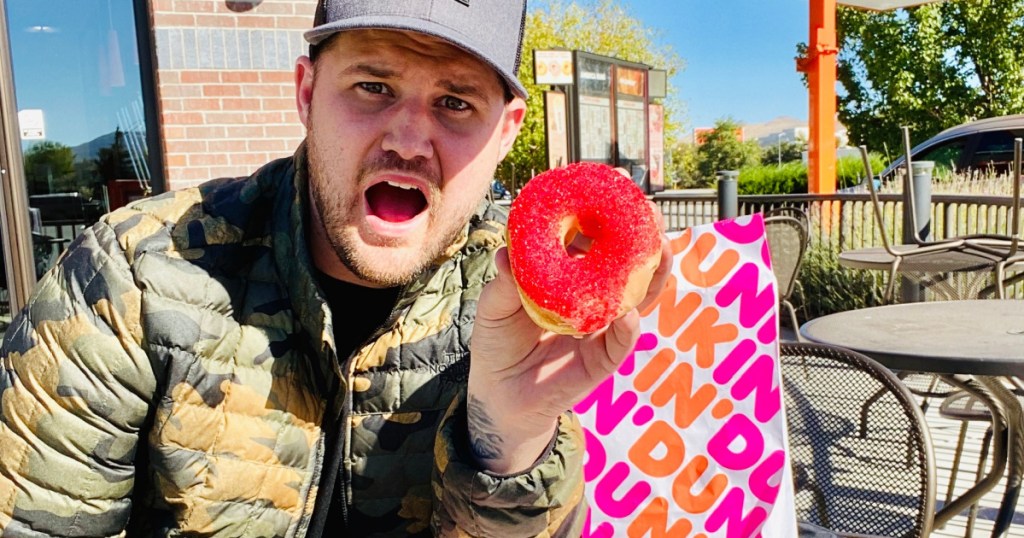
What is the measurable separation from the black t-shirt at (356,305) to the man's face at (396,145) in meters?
0.11

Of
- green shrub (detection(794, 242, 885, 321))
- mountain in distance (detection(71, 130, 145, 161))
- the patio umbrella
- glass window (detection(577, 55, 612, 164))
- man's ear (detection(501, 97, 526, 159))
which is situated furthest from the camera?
the patio umbrella

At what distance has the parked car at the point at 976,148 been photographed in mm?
10148

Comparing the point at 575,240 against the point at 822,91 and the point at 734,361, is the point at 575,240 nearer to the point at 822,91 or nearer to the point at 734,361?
the point at 734,361

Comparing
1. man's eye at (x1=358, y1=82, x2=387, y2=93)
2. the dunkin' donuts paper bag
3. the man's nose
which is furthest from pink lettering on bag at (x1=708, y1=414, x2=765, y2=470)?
man's eye at (x1=358, y1=82, x2=387, y2=93)

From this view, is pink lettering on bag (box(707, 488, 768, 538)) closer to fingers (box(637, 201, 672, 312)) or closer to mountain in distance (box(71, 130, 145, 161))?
fingers (box(637, 201, 672, 312))

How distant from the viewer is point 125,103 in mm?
5039

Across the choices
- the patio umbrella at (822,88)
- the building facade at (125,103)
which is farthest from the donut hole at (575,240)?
the patio umbrella at (822,88)

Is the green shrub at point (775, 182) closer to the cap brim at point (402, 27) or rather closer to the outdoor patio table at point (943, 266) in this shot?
the outdoor patio table at point (943, 266)

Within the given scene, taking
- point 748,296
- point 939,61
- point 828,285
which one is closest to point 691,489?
point 748,296

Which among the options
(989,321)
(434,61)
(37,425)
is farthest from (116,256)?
(989,321)

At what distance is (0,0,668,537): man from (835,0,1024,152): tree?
24.6 meters

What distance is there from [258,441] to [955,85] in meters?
27.9

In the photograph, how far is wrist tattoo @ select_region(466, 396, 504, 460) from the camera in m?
1.34

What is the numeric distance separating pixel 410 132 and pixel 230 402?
557 mm
